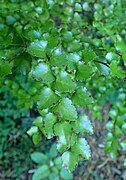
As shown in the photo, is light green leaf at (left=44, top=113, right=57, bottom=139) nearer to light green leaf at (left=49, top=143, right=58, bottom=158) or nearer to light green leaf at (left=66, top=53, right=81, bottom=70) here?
light green leaf at (left=66, top=53, right=81, bottom=70)

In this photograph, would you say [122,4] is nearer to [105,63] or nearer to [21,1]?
[21,1]

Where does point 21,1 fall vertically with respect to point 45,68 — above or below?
below

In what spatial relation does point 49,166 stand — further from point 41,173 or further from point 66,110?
point 66,110

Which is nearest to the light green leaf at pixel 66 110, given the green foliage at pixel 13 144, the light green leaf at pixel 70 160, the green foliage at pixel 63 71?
the green foliage at pixel 63 71

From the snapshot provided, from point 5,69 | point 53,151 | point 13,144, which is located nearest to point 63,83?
point 5,69

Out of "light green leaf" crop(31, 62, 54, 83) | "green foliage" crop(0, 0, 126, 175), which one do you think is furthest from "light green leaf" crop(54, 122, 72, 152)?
"light green leaf" crop(31, 62, 54, 83)

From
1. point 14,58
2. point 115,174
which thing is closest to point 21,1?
point 14,58
